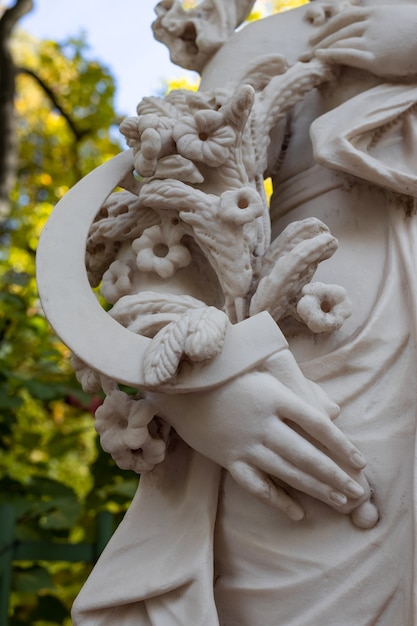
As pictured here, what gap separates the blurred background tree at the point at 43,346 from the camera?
350cm

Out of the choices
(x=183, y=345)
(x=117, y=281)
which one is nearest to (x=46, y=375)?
(x=117, y=281)

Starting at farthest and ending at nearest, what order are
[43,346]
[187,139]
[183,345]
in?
1. [43,346]
2. [187,139]
3. [183,345]

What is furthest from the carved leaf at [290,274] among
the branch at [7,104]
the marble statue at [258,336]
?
the branch at [7,104]

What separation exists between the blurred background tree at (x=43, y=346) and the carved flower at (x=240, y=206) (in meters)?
1.73

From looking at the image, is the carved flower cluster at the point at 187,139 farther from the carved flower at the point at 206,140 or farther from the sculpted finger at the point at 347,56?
the sculpted finger at the point at 347,56

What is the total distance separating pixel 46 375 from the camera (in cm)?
395

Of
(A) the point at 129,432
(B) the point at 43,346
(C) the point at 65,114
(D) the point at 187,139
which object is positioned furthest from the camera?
(C) the point at 65,114

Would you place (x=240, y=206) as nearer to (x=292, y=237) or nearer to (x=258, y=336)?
(x=292, y=237)

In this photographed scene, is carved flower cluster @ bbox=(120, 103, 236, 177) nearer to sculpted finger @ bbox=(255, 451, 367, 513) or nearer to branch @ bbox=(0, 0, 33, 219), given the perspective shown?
sculpted finger @ bbox=(255, 451, 367, 513)

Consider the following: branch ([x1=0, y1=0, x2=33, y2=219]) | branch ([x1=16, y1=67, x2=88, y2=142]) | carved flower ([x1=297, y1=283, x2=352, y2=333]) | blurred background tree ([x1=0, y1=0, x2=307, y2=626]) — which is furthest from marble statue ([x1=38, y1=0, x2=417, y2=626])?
branch ([x1=16, y1=67, x2=88, y2=142])

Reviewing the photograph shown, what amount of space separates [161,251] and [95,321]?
30 cm

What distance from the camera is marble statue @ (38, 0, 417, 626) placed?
5.79ft

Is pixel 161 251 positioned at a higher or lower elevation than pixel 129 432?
higher

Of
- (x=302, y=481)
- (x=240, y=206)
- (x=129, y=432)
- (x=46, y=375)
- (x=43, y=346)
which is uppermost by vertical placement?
(x=240, y=206)
